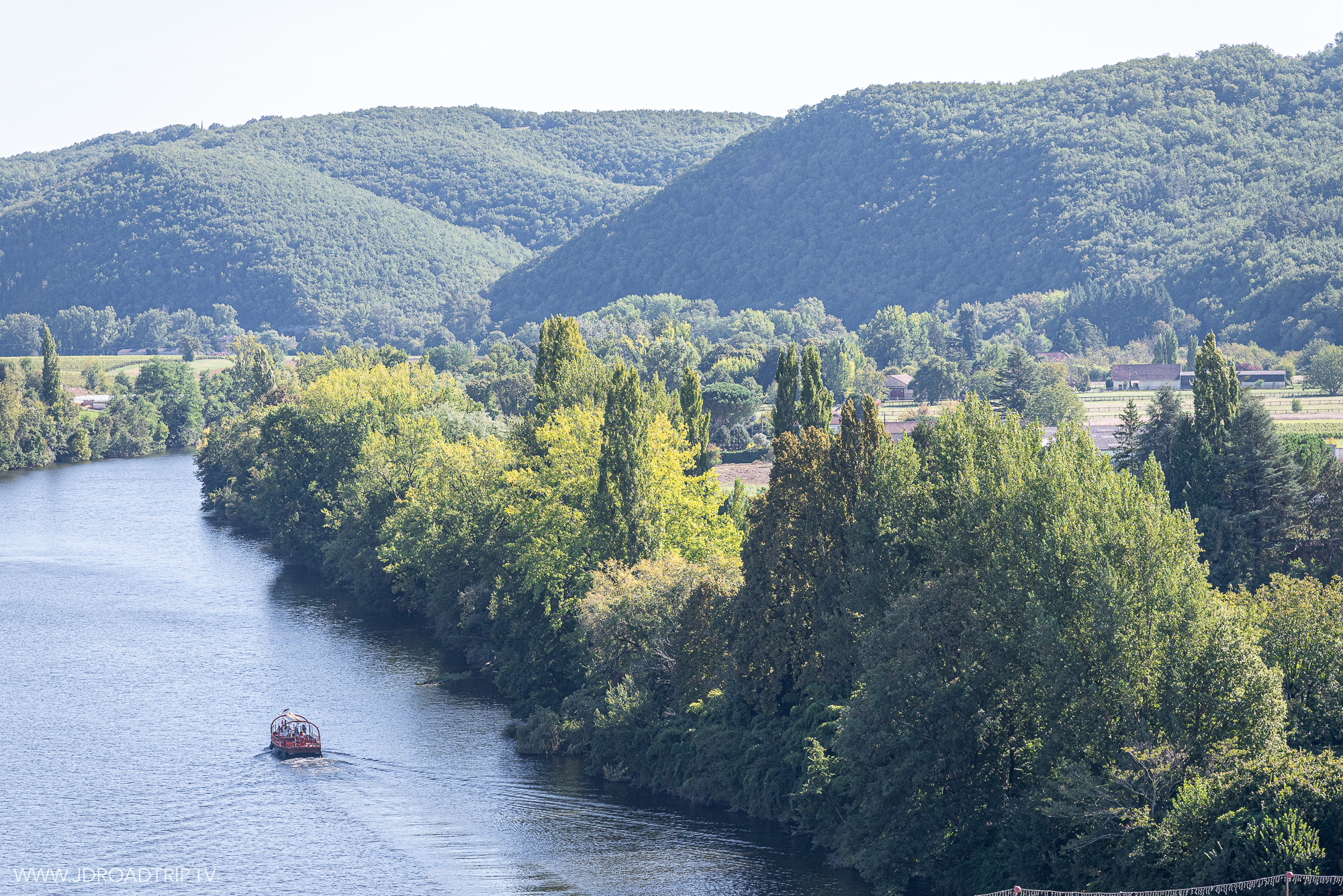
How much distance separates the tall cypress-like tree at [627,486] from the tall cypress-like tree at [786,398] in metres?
7.44

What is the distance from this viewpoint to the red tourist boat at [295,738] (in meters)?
59.7

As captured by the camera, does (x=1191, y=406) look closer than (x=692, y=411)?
No

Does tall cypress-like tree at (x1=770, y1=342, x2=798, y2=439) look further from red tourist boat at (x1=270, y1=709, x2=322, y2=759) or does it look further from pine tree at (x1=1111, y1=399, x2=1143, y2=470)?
red tourist boat at (x1=270, y1=709, x2=322, y2=759)

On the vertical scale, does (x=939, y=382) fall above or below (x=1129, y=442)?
above

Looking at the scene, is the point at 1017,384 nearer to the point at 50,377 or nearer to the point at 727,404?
the point at 727,404

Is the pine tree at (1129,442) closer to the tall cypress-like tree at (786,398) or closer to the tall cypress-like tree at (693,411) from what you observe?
the tall cypress-like tree at (786,398)

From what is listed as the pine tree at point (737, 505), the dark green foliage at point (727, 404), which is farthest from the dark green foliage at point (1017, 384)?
the pine tree at point (737, 505)

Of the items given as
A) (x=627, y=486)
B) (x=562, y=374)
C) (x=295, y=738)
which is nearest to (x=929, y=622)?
(x=627, y=486)

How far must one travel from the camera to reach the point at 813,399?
70.6m

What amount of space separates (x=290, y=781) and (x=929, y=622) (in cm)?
2776

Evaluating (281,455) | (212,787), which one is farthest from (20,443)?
(212,787)

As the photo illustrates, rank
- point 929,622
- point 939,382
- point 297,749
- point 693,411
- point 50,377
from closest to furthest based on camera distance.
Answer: point 929,622, point 297,749, point 693,411, point 939,382, point 50,377

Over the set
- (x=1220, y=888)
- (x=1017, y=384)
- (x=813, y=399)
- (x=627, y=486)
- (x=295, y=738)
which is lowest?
(x=295, y=738)

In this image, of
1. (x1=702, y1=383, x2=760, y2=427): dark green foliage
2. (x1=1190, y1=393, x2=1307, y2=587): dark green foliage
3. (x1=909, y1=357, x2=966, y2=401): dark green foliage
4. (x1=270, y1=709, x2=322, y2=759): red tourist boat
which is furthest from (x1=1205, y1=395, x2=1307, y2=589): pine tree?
(x1=909, y1=357, x2=966, y2=401): dark green foliage
